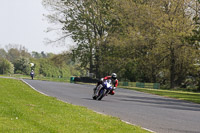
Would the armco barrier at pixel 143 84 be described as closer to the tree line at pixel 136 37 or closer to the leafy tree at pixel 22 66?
the tree line at pixel 136 37

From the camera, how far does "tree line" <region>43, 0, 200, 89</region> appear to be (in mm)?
53656

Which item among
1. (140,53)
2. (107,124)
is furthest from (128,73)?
(107,124)

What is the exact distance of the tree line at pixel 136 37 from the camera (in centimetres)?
5366

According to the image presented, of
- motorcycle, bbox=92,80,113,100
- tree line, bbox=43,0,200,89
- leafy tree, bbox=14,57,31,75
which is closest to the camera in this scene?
motorcycle, bbox=92,80,113,100

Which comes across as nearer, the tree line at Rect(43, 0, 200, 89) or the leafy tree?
the tree line at Rect(43, 0, 200, 89)

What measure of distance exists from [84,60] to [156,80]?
42.1 ft

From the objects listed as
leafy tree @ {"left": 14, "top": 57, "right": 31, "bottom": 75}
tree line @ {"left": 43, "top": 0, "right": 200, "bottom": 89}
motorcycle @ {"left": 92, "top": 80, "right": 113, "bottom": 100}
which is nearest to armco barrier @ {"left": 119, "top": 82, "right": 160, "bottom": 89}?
tree line @ {"left": 43, "top": 0, "right": 200, "bottom": 89}

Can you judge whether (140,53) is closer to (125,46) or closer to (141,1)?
(125,46)

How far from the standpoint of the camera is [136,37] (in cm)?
5781

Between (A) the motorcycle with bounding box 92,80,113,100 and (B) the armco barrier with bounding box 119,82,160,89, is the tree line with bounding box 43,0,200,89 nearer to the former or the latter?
(B) the armco barrier with bounding box 119,82,160,89

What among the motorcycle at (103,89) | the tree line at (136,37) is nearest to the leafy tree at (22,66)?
the tree line at (136,37)

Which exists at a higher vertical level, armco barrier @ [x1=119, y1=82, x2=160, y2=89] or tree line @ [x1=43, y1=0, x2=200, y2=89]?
tree line @ [x1=43, y1=0, x2=200, y2=89]

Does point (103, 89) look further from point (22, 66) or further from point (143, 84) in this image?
point (22, 66)

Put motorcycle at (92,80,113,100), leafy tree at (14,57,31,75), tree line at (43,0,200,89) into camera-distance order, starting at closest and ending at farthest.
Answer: motorcycle at (92,80,113,100) < tree line at (43,0,200,89) < leafy tree at (14,57,31,75)
